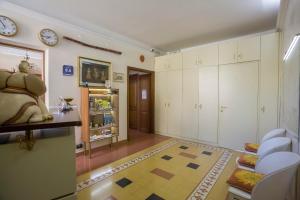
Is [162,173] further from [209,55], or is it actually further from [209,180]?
[209,55]

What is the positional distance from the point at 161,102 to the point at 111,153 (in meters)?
2.22

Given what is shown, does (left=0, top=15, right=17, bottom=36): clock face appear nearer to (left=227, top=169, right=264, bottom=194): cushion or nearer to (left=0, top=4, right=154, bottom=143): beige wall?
(left=0, top=4, right=154, bottom=143): beige wall

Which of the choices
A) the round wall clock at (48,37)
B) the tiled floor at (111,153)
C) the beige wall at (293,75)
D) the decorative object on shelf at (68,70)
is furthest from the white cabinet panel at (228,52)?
the round wall clock at (48,37)

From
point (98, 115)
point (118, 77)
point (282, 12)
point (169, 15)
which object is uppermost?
point (169, 15)

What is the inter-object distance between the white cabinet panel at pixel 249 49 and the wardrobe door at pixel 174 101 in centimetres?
152

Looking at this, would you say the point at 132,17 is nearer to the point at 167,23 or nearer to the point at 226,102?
the point at 167,23

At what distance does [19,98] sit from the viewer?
72 centimetres

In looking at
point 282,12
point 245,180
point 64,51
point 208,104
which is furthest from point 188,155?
point 64,51

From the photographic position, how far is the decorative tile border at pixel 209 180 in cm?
193

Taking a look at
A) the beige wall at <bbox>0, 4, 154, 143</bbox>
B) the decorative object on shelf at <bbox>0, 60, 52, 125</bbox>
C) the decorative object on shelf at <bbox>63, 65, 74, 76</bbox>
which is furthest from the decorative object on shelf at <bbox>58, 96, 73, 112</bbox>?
the decorative object on shelf at <bbox>0, 60, 52, 125</bbox>

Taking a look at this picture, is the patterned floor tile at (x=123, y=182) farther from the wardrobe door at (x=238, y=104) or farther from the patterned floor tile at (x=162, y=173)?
the wardrobe door at (x=238, y=104)

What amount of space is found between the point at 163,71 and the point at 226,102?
6.66ft

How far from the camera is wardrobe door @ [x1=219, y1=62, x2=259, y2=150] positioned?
3.20 meters

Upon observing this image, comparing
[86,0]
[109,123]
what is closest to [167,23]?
[86,0]
